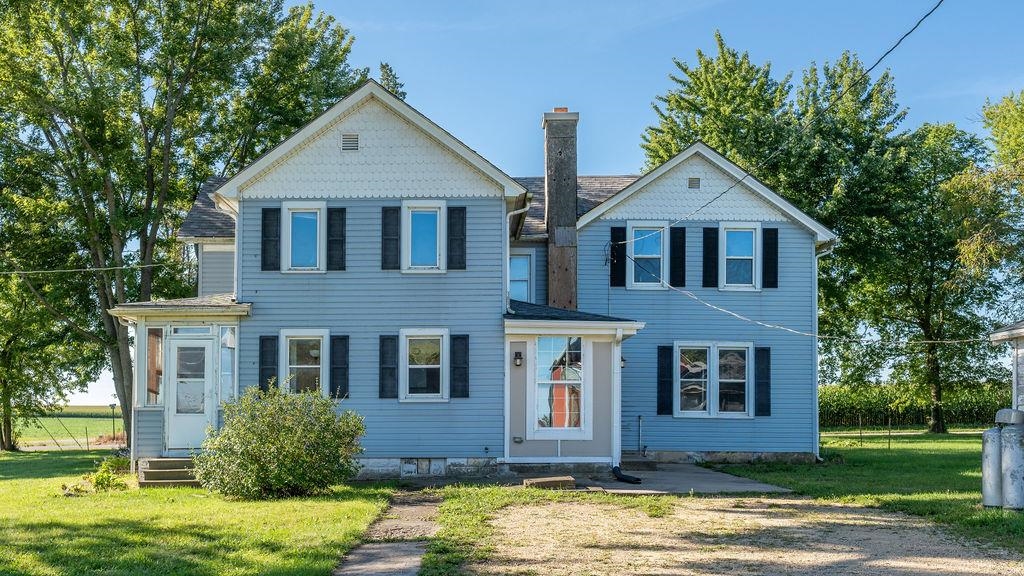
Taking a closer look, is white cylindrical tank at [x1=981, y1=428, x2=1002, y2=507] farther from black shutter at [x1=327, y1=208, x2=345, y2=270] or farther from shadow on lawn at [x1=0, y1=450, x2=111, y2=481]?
shadow on lawn at [x1=0, y1=450, x2=111, y2=481]

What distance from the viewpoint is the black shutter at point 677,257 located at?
24.6m

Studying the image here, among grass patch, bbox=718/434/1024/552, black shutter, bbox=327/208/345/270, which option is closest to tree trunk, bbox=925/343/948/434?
grass patch, bbox=718/434/1024/552

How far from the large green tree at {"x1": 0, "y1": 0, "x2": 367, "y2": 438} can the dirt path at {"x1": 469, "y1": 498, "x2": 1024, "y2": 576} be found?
18358 mm

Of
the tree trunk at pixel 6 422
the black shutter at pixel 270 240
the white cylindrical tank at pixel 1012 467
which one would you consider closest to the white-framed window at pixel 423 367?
the black shutter at pixel 270 240

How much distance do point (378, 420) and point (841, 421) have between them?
32088mm

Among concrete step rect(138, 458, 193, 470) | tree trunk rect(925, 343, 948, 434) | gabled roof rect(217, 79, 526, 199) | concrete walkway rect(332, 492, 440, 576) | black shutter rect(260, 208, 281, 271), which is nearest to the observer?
concrete walkway rect(332, 492, 440, 576)

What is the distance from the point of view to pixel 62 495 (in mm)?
18141

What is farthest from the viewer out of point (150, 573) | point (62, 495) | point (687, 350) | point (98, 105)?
point (98, 105)

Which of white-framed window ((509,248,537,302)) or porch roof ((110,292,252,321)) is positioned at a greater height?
white-framed window ((509,248,537,302))

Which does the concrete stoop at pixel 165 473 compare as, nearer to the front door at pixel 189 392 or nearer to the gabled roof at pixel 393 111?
the front door at pixel 189 392

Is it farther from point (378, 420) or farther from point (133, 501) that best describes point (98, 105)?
point (133, 501)

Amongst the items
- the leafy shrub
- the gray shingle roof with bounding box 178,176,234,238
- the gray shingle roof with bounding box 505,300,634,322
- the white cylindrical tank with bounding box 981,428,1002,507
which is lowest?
the leafy shrub

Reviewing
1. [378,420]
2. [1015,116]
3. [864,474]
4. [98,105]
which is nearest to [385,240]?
[378,420]

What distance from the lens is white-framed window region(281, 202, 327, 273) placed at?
20547 millimetres
